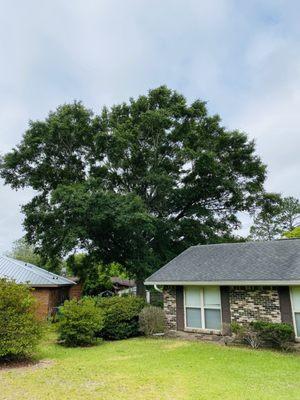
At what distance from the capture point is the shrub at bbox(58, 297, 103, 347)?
12393mm

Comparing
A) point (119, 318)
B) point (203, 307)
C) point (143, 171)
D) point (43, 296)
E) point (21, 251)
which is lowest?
point (119, 318)

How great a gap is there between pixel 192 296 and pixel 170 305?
129 centimetres

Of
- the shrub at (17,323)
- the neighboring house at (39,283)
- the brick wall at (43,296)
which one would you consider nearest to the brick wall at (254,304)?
the shrub at (17,323)

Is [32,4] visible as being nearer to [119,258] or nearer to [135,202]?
[135,202]

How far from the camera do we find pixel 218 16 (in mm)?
12039

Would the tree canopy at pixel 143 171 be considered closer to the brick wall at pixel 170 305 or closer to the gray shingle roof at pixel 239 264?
the gray shingle roof at pixel 239 264

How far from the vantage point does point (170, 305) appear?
14.7 m

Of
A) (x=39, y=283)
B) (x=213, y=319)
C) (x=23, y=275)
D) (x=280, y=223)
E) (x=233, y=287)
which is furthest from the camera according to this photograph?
(x=280, y=223)

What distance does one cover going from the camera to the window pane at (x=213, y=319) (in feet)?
43.3

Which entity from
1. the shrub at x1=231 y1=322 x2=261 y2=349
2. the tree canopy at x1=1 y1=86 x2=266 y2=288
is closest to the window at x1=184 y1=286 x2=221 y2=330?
the shrub at x1=231 y1=322 x2=261 y2=349

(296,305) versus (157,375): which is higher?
(296,305)

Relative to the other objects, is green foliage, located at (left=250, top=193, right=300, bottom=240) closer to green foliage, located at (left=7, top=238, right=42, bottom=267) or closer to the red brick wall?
the red brick wall

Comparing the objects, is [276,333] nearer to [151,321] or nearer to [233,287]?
[233,287]

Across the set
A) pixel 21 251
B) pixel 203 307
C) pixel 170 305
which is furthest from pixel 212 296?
pixel 21 251
